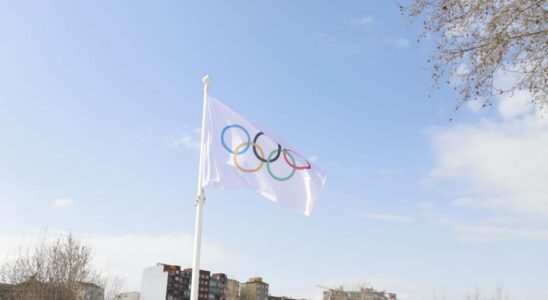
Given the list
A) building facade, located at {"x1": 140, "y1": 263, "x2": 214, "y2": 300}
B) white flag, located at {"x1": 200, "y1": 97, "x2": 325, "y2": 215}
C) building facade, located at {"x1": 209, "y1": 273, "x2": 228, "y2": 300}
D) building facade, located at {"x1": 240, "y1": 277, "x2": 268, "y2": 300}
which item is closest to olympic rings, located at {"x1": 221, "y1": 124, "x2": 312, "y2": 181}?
white flag, located at {"x1": 200, "y1": 97, "x2": 325, "y2": 215}

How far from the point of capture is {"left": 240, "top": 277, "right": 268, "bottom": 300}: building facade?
138m

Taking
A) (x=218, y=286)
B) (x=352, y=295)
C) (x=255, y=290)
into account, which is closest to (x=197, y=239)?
(x=352, y=295)

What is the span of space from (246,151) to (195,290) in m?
2.65

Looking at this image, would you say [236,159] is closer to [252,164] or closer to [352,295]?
[252,164]

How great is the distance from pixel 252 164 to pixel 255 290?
13321cm

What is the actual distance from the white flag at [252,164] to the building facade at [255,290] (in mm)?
129057

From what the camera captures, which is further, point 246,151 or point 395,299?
point 395,299

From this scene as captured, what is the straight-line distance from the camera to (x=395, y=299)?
144 m

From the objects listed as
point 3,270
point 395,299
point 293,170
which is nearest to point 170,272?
point 395,299

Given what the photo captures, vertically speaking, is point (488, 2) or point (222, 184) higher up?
point (488, 2)

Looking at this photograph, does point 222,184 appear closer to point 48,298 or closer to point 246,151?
point 246,151

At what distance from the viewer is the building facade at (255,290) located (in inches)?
5453

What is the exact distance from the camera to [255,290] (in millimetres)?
140125

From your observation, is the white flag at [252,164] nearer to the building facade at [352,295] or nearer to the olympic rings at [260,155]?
the olympic rings at [260,155]
